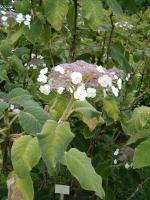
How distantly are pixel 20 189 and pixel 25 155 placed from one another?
19cm

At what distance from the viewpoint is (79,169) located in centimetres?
166

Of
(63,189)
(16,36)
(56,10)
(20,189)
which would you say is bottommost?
(63,189)

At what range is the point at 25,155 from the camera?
161cm

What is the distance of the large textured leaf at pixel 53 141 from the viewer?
1.51 metres

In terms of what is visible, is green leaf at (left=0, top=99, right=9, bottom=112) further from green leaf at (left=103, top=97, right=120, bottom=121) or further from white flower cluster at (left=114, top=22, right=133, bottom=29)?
white flower cluster at (left=114, top=22, right=133, bottom=29)

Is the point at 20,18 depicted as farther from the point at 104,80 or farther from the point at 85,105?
the point at 104,80

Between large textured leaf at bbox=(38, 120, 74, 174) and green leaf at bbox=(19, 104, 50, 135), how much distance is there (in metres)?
0.08

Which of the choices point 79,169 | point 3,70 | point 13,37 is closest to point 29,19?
point 13,37

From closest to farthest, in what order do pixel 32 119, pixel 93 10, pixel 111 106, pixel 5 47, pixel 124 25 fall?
pixel 32 119 < pixel 111 106 < pixel 93 10 < pixel 5 47 < pixel 124 25

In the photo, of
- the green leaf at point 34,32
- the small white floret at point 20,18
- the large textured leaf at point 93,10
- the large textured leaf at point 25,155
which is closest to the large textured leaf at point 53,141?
the large textured leaf at point 25,155

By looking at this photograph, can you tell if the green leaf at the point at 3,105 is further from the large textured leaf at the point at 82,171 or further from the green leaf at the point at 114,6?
the green leaf at the point at 114,6

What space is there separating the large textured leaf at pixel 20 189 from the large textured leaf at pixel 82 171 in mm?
166

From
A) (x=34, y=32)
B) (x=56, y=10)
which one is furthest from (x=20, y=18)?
(x=56, y=10)

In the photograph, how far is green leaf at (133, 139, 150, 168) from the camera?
1904 millimetres
